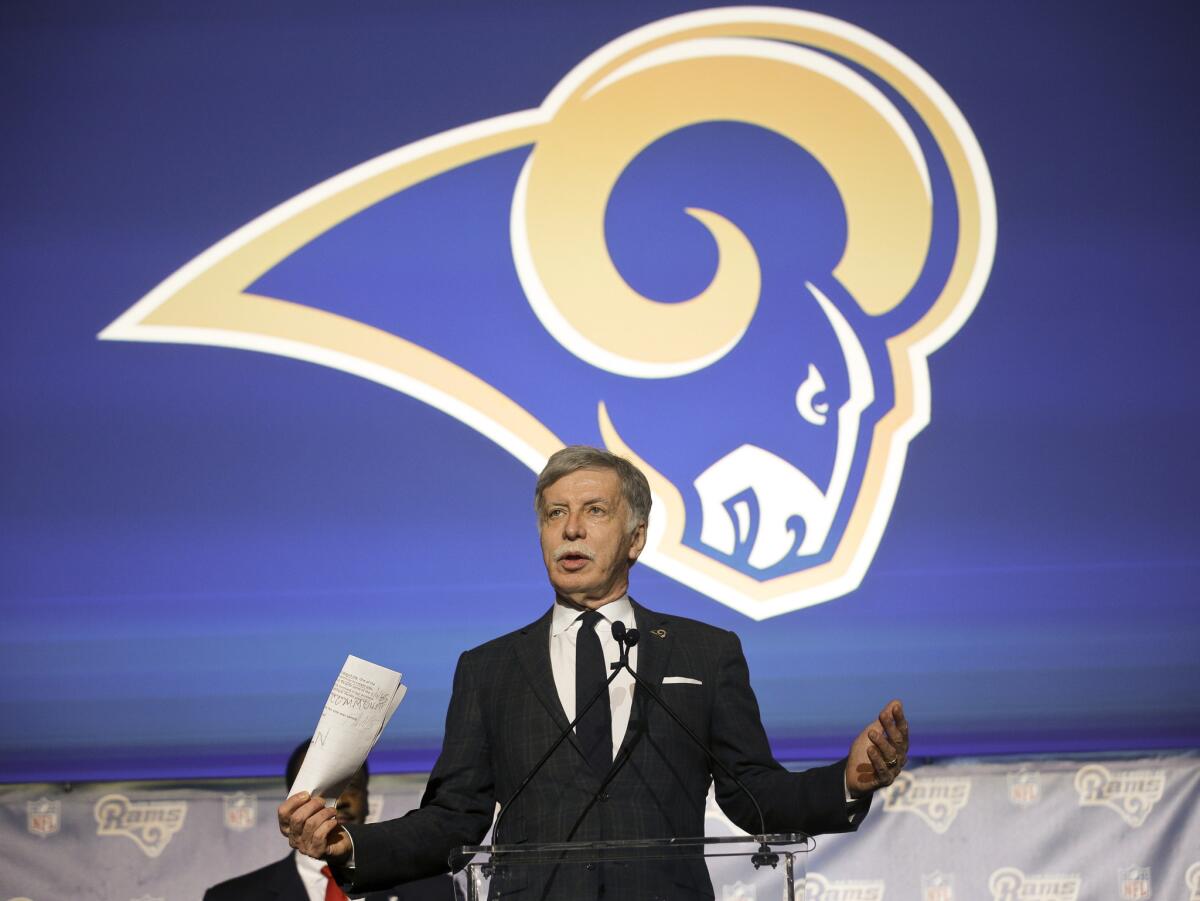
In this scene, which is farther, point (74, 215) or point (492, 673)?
point (74, 215)

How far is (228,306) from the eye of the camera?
3893 millimetres

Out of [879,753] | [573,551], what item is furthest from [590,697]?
[879,753]

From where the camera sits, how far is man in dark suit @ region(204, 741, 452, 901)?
11.3 ft

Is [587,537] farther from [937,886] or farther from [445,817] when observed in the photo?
[937,886]

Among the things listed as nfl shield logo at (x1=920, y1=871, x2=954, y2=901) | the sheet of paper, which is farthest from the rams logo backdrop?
the sheet of paper

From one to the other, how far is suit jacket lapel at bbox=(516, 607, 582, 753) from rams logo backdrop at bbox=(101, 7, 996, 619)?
46.5 inches

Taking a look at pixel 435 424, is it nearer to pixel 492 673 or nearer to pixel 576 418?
pixel 576 418

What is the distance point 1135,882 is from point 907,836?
22.8 inches

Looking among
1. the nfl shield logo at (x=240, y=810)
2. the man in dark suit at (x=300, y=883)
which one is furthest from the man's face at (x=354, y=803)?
the nfl shield logo at (x=240, y=810)

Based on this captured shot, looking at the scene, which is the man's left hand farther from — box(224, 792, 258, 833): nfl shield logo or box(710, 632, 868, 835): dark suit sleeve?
box(224, 792, 258, 833): nfl shield logo

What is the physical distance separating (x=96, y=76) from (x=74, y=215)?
432 millimetres

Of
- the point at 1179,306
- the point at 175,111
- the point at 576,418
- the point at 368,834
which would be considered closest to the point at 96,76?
the point at 175,111

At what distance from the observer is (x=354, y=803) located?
3422 mm

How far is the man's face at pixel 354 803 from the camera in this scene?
341cm
